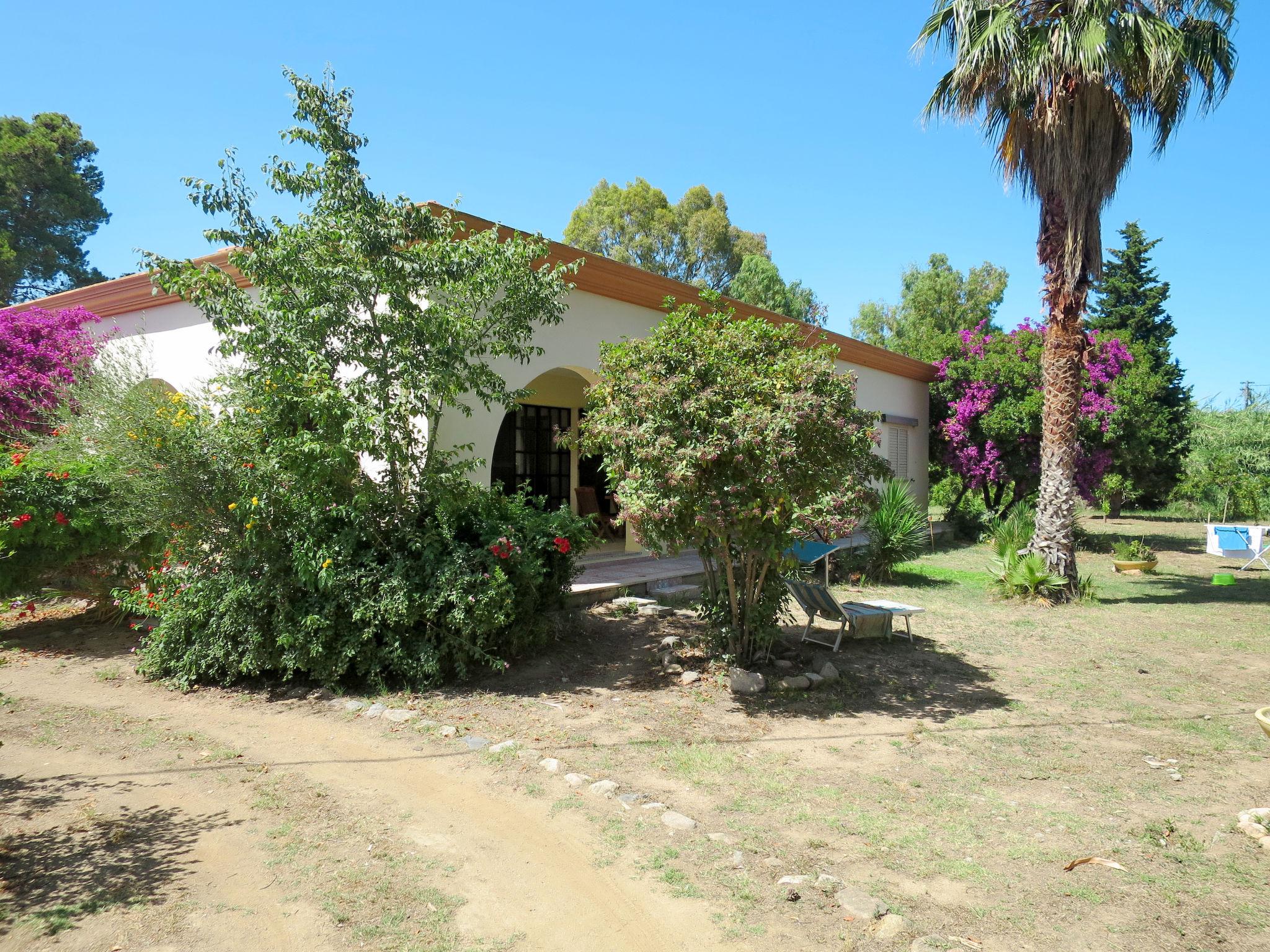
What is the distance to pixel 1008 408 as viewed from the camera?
52.5 feet

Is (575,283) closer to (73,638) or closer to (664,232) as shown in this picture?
(73,638)

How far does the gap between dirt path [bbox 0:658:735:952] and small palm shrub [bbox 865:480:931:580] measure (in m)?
7.78

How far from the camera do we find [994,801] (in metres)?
4.11

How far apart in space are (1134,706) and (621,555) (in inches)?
257

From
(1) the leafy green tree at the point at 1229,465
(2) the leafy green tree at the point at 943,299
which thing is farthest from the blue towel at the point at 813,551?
(2) the leafy green tree at the point at 943,299

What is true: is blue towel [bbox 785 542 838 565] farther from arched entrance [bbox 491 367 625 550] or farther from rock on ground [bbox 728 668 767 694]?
rock on ground [bbox 728 668 767 694]

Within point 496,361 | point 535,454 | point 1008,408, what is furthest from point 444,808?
point 1008,408

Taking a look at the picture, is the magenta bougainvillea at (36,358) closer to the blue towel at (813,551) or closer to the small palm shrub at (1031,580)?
the blue towel at (813,551)

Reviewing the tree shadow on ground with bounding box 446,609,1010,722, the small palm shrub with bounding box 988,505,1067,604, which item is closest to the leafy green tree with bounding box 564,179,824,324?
the small palm shrub with bounding box 988,505,1067,604

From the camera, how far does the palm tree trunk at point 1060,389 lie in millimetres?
10125

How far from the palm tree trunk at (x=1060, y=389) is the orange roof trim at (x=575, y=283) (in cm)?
281

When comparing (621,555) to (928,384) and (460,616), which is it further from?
(928,384)

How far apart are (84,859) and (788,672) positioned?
4603 millimetres

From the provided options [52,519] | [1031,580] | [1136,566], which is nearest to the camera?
[52,519]
